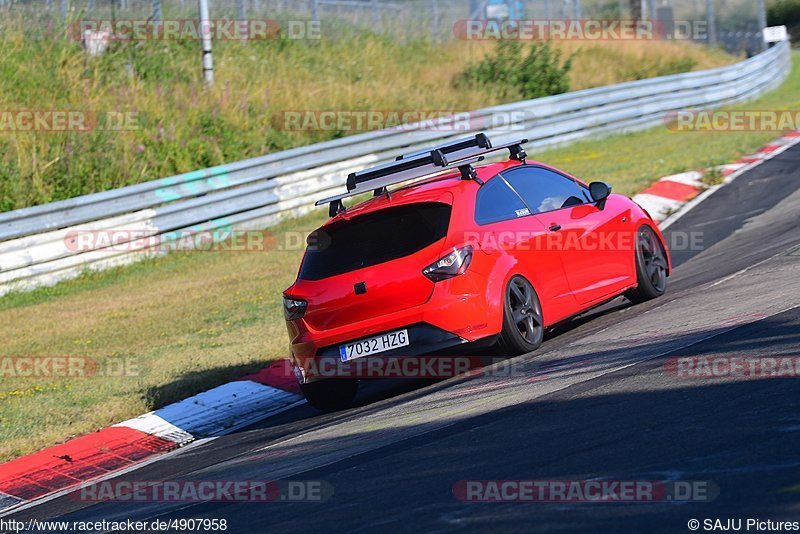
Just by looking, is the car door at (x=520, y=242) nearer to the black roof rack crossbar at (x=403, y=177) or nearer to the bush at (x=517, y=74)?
the black roof rack crossbar at (x=403, y=177)

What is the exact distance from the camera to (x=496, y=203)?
973 centimetres

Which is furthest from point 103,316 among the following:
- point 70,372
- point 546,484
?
point 546,484

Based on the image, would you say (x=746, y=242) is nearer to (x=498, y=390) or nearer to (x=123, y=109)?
(x=498, y=390)

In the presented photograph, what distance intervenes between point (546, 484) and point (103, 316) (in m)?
9.87

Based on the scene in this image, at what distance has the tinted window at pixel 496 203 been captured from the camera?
9.47 meters

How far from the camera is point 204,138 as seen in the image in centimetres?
2145

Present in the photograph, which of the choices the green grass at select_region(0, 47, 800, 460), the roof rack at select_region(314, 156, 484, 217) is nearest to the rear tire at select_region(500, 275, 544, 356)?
the roof rack at select_region(314, 156, 484, 217)

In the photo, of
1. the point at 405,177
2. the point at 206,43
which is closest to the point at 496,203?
the point at 405,177

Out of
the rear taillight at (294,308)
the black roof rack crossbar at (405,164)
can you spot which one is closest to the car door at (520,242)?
the black roof rack crossbar at (405,164)

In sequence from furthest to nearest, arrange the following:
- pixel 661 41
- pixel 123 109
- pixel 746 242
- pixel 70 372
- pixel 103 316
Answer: pixel 661 41 → pixel 123 109 → pixel 103 316 → pixel 746 242 → pixel 70 372

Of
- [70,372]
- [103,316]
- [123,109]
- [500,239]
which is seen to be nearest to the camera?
[500,239]

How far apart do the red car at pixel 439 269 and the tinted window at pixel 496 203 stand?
12 mm

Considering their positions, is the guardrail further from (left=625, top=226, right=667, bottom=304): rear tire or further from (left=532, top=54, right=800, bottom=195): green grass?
(left=625, top=226, right=667, bottom=304): rear tire

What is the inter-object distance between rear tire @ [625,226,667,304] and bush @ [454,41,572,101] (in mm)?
18206
